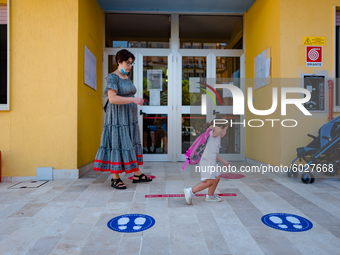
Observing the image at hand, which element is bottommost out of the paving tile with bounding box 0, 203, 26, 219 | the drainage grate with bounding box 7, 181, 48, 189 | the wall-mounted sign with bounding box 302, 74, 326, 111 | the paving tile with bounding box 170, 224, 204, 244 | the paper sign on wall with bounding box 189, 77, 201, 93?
the drainage grate with bounding box 7, 181, 48, 189

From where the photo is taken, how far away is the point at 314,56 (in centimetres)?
420

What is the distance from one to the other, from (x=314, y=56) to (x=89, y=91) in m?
3.83

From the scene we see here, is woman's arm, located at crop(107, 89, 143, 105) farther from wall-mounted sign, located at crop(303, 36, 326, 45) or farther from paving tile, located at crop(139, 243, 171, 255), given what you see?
wall-mounted sign, located at crop(303, 36, 326, 45)

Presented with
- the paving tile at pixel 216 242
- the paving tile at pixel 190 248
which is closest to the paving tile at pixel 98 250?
the paving tile at pixel 190 248

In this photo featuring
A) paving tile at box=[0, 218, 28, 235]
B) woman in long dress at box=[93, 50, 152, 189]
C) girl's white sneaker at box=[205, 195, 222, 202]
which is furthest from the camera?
woman in long dress at box=[93, 50, 152, 189]

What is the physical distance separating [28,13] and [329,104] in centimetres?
487

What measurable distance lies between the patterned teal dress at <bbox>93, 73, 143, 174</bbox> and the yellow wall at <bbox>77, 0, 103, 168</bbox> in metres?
0.81

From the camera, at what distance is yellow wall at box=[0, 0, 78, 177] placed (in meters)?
3.81

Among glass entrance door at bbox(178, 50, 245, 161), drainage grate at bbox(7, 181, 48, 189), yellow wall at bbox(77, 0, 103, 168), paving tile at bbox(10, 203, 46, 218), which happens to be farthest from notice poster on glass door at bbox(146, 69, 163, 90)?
paving tile at bbox(10, 203, 46, 218)

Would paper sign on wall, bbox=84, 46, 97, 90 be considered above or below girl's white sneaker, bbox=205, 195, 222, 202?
above

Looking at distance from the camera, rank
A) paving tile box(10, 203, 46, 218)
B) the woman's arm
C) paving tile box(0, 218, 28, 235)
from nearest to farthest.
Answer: paving tile box(0, 218, 28, 235) < paving tile box(10, 203, 46, 218) < the woman's arm

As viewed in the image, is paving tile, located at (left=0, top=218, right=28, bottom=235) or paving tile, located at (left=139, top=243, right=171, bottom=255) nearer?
paving tile, located at (left=139, top=243, right=171, bottom=255)

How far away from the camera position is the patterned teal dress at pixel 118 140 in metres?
3.34

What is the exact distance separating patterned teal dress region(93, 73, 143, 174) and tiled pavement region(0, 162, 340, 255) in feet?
1.00
